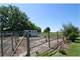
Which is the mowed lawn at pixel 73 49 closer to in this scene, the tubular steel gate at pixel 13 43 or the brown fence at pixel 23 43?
the brown fence at pixel 23 43

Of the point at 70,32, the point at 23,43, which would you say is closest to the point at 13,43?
the point at 23,43

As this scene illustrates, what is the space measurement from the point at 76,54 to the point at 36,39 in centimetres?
43

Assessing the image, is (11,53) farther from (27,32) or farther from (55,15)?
(55,15)

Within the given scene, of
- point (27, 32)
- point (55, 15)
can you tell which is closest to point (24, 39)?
point (27, 32)

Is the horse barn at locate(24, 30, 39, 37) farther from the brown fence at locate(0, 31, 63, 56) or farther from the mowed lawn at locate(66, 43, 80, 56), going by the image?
the mowed lawn at locate(66, 43, 80, 56)

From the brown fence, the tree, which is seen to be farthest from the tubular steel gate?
the tree

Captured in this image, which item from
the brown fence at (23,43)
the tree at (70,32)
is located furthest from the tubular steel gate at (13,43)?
the tree at (70,32)

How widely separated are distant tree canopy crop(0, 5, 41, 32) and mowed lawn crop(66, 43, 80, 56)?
0.35 meters

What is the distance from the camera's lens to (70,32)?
7.13 feet

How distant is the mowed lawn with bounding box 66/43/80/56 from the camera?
2102mm

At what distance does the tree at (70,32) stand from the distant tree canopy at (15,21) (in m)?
0.26

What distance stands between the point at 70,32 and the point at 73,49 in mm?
173

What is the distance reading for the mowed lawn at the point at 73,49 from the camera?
2102mm

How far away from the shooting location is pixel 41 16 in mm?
2125
